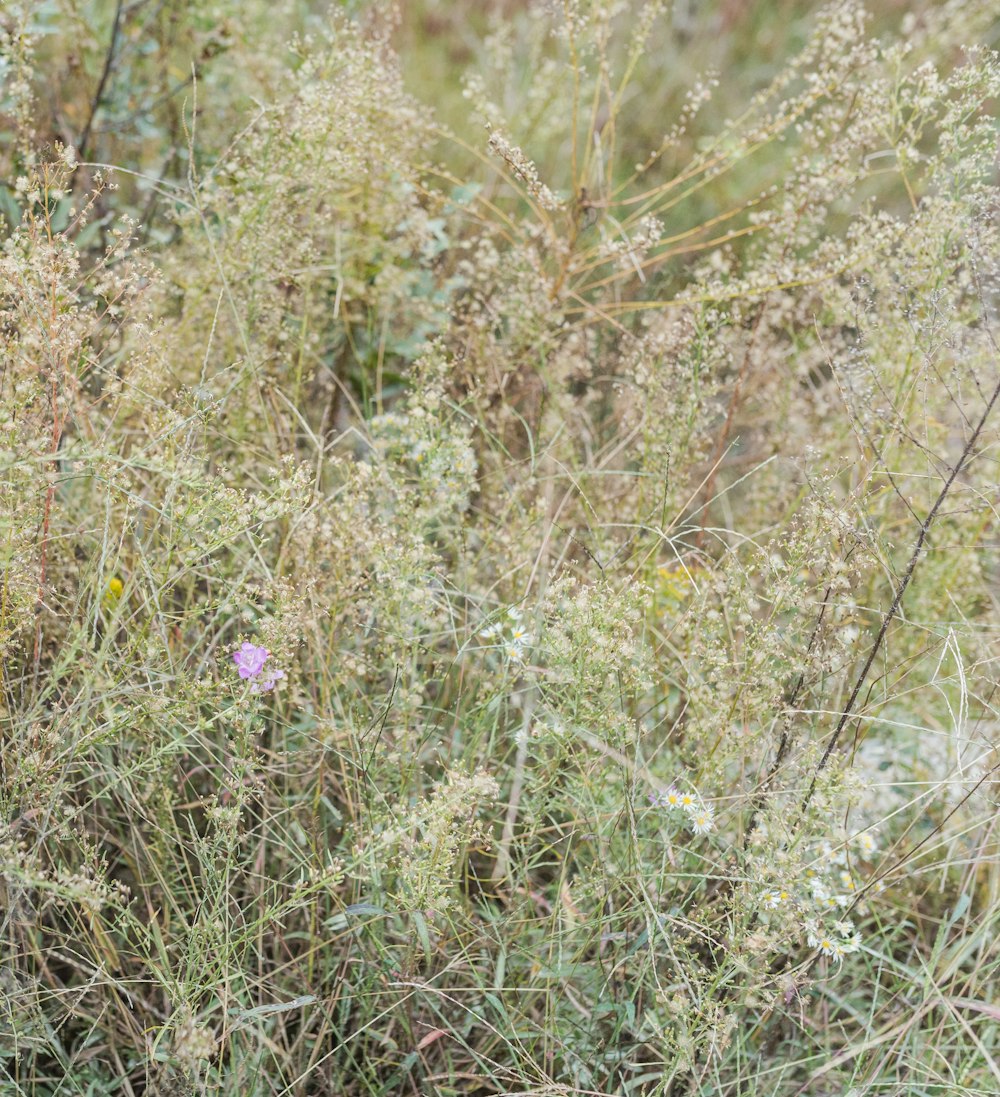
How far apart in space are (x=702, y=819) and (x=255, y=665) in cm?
64

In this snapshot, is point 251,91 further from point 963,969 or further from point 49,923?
point 963,969

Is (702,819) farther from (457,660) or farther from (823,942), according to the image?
(457,660)

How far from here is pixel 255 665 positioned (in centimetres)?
144

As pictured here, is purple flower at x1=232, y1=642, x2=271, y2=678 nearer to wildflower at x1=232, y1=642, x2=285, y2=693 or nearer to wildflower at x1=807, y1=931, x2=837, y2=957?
wildflower at x1=232, y1=642, x2=285, y2=693

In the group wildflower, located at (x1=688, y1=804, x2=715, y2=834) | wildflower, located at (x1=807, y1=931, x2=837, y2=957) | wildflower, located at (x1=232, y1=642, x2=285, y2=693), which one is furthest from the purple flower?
wildflower, located at (x1=807, y1=931, x2=837, y2=957)

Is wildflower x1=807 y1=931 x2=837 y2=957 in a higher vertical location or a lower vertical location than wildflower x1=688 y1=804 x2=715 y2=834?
lower

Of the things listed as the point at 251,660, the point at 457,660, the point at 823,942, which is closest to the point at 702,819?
the point at 823,942

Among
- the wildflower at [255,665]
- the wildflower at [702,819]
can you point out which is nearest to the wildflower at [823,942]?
the wildflower at [702,819]

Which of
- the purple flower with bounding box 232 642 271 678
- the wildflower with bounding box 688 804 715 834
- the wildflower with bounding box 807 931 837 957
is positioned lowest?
the wildflower with bounding box 807 931 837 957

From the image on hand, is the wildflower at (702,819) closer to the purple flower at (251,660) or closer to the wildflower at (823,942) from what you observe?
the wildflower at (823,942)

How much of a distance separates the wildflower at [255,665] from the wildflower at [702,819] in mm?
592

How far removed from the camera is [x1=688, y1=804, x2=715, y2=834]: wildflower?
152cm

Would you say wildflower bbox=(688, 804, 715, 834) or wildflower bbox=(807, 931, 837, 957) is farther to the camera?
wildflower bbox=(688, 804, 715, 834)

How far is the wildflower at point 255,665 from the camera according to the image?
1403 mm
